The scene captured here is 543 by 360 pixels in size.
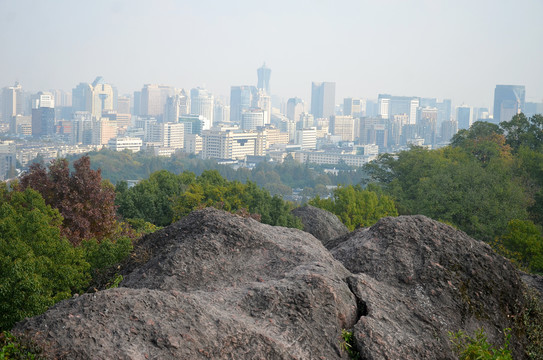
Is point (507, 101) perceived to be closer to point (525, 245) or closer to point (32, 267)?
point (525, 245)

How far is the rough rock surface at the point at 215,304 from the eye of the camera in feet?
17.2

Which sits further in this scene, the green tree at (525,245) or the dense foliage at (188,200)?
the dense foliage at (188,200)

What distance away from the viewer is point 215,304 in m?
6.24

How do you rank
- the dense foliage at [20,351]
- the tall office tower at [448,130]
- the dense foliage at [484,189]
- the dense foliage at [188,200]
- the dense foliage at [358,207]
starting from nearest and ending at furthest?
the dense foliage at [20,351] → the dense foliage at [484,189] → the dense foliage at [188,200] → the dense foliage at [358,207] → the tall office tower at [448,130]

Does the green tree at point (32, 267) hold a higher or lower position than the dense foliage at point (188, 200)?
higher

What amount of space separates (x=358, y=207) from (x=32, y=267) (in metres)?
22.0

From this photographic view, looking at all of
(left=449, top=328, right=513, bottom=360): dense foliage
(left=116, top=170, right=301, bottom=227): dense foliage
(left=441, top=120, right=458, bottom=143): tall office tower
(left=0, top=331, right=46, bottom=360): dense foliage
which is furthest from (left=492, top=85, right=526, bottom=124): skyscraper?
(left=0, top=331, right=46, bottom=360): dense foliage

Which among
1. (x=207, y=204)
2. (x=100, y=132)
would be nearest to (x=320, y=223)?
(x=207, y=204)

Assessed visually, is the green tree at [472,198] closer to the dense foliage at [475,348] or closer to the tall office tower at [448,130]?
the dense foliage at [475,348]

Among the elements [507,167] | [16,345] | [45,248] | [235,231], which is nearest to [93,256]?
[45,248]

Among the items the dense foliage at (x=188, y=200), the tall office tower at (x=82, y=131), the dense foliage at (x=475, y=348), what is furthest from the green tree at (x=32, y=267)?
the tall office tower at (x=82, y=131)

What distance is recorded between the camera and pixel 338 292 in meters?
6.79

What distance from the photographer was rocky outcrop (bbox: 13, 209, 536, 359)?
5.36 m

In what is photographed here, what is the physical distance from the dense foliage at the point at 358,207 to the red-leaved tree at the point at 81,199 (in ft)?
51.0
